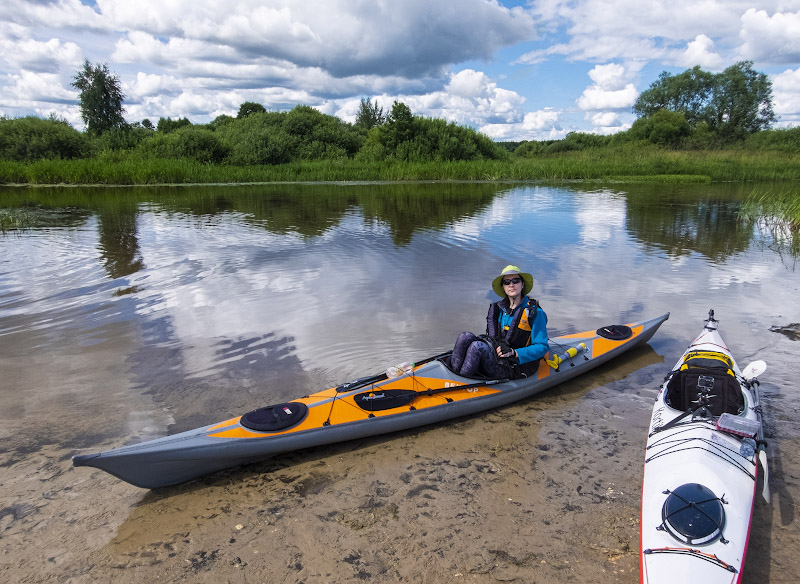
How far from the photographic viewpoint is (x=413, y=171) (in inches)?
1110

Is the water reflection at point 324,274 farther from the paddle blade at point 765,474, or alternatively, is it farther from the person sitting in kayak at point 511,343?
the paddle blade at point 765,474

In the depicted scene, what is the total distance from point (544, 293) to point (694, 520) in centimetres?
522

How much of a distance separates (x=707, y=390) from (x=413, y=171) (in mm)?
25400

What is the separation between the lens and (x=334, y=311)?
268 inches

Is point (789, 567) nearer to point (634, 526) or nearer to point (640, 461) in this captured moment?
point (634, 526)

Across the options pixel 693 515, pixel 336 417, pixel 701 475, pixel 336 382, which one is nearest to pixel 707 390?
pixel 701 475

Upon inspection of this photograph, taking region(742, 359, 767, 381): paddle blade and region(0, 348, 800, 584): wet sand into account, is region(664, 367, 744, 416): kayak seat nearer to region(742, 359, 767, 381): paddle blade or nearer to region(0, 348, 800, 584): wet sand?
region(742, 359, 767, 381): paddle blade

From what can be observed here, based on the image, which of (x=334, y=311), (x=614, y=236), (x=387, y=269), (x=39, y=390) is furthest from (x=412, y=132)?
(x=39, y=390)

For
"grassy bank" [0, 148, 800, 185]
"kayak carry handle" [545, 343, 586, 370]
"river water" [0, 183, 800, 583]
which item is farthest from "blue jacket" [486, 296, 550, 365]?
"grassy bank" [0, 148, 800, 185]

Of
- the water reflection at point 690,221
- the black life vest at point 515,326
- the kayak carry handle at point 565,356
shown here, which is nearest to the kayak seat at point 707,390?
the kayak carry handle at point 565,356

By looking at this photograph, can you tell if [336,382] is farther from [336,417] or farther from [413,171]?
[413,171]

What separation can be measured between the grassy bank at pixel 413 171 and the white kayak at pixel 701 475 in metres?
25.1

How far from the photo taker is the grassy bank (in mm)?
24203

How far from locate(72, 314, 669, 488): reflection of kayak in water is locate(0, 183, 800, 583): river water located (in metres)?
0.16
